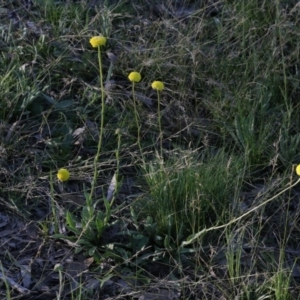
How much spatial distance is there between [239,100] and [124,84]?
0.56 meters

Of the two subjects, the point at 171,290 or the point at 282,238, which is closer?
the point at 171,290

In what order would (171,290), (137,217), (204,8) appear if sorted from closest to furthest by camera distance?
(171,290) < (137,217) < (204,8)

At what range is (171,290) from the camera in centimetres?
267

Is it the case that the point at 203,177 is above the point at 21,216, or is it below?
above

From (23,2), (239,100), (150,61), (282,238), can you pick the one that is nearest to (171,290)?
(282,238)

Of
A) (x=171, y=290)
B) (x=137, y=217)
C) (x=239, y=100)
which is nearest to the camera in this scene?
(x=171, y=290)

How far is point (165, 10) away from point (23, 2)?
28.6 inches

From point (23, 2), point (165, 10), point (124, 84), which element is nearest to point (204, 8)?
point (165, 10)

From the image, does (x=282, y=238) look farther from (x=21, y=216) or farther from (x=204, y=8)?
(x=204, y=8)

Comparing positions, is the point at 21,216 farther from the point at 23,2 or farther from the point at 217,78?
the point at 23,2

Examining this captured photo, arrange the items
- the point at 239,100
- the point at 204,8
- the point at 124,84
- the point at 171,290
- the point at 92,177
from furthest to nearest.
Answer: the point at 204,8 → the point at 124,84 → the point at 239,100 → the point at 92,177 → the point at 171,290

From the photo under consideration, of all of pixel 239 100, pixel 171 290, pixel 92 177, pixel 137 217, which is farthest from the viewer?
pixel 239 100

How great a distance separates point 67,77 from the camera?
3.59 m

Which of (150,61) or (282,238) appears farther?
(150,61)
